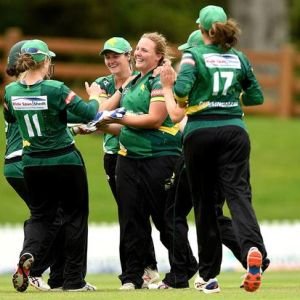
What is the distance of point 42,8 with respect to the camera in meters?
32.5

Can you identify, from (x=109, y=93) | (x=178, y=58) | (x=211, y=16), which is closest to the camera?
(x=211, y=16)

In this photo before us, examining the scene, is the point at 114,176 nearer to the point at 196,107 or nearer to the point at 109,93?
the point at 109,93

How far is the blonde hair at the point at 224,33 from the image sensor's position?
9.80 m

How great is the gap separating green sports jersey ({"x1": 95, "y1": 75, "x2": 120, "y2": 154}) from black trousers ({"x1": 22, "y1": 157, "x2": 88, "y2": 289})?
3.01ft

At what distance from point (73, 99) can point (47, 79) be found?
0.38 meters

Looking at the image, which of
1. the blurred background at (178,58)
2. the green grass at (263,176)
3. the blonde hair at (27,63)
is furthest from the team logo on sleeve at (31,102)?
the green grass at (263,176)

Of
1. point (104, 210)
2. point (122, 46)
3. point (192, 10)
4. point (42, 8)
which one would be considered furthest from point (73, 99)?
point (192, 10)

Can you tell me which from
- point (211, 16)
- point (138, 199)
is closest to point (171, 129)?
point (138, 199)

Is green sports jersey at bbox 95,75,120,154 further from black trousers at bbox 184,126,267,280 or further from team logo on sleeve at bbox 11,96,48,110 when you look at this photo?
black trousers at bbox 184,126,267,280

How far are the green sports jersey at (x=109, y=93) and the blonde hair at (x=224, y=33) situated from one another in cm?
197

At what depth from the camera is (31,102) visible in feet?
34.7

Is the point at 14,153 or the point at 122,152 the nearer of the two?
the point at 122,152

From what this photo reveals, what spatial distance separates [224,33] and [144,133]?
1.58 meters

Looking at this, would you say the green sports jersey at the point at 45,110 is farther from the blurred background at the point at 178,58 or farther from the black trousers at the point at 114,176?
the blurred background at the point at 178,58
